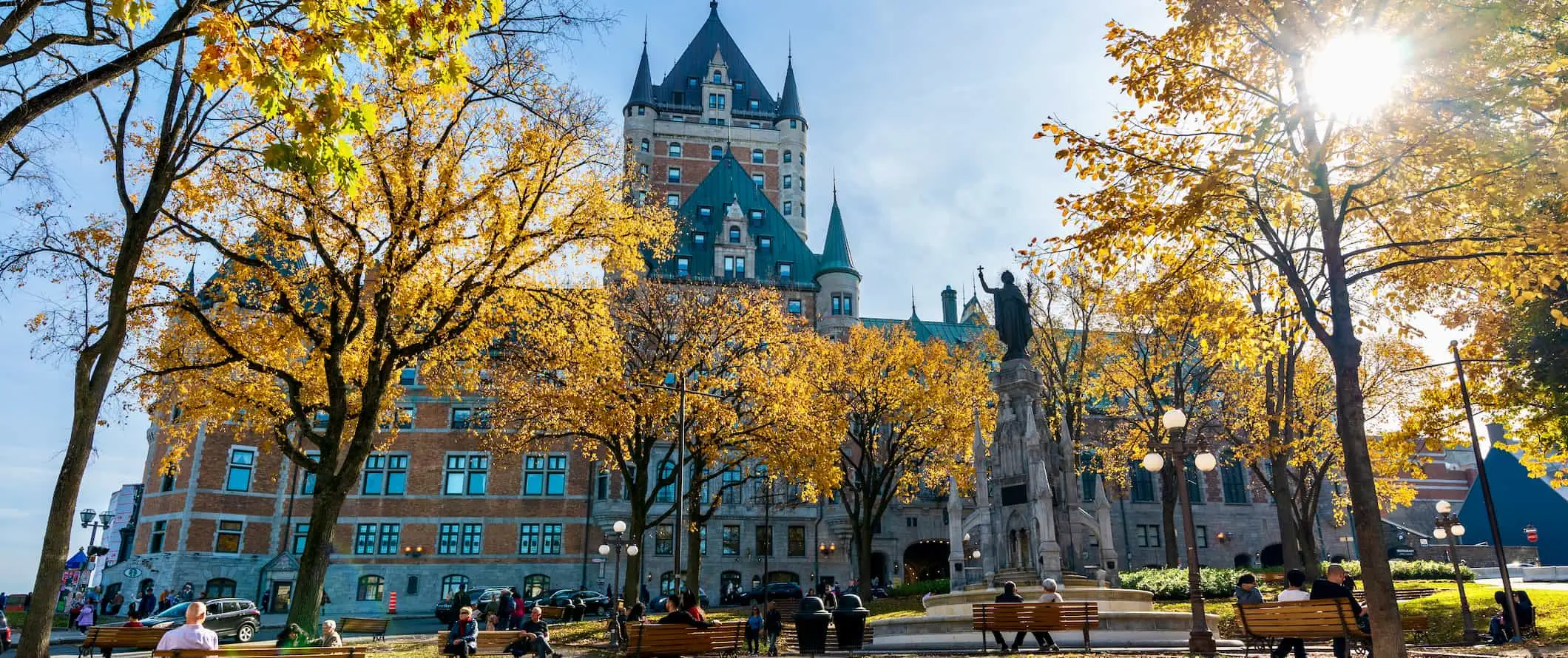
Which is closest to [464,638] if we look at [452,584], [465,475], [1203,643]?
[1203,643]

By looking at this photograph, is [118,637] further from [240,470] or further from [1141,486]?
[1141,486]

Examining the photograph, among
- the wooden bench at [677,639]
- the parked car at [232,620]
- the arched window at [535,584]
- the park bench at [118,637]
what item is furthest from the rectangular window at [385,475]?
the wooden bench at [677,639]

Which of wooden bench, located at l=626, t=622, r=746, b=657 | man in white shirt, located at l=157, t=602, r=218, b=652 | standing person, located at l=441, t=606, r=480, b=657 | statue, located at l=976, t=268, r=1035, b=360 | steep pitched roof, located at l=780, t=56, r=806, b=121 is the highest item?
steep pitched roof, located at l=780, t=56, r=806, b=121

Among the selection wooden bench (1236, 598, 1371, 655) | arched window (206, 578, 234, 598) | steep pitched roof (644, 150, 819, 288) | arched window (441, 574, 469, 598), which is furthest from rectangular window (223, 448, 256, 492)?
wooden bench (1236, 598, 1371, 655)

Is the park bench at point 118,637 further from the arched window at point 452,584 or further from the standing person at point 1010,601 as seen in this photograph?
the arched window at point 452,584

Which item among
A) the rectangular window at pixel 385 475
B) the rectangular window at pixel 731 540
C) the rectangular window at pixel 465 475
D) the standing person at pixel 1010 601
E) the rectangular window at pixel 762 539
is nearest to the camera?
the standing person at pixel 1010 601

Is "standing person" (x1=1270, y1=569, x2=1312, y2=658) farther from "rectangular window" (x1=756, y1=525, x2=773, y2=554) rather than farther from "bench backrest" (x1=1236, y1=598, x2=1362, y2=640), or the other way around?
"rectangular window" (x1=756, y1=525, x2=773, y2=554)

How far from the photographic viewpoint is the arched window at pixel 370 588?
138 feet

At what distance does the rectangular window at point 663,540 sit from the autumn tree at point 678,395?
15.7 m

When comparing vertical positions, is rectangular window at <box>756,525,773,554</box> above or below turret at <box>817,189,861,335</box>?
below

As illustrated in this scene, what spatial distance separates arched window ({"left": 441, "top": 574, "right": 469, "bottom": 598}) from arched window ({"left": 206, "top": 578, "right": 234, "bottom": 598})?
8.95 meters

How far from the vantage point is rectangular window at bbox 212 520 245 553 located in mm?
40625

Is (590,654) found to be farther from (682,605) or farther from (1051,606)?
(1051,606)

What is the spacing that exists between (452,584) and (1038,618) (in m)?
36.0
